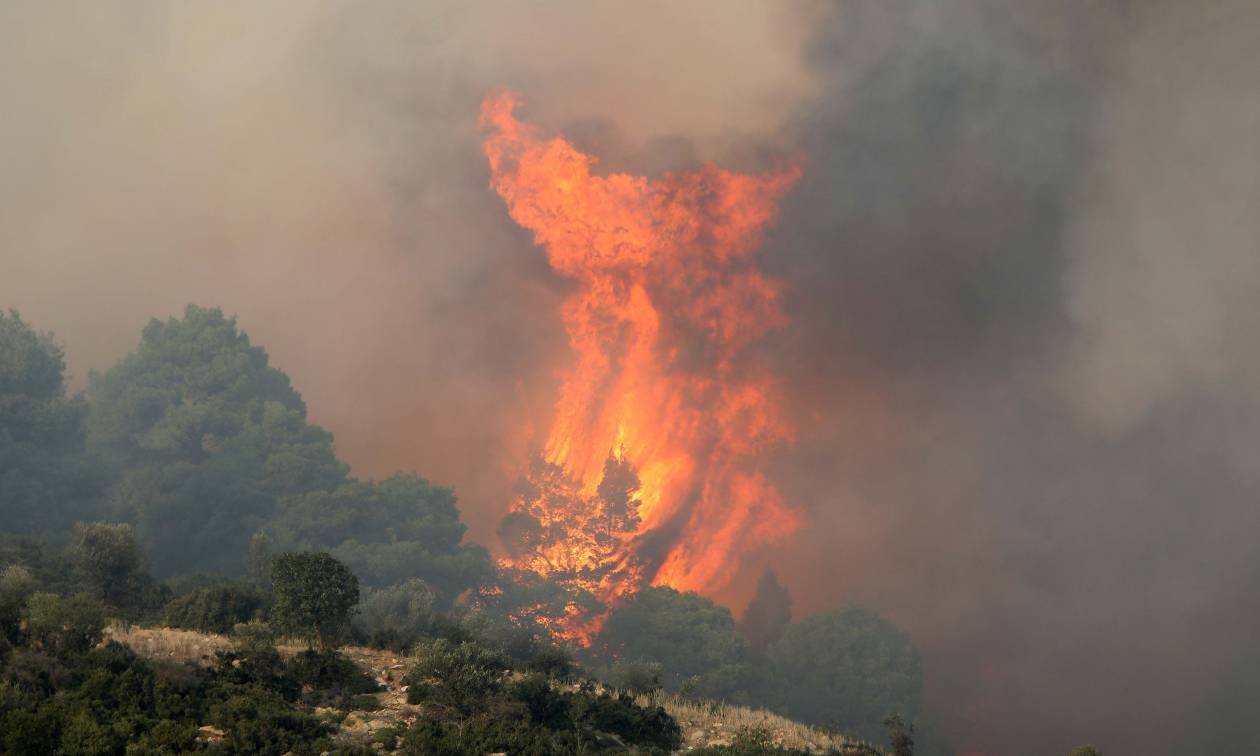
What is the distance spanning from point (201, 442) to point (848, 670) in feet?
222

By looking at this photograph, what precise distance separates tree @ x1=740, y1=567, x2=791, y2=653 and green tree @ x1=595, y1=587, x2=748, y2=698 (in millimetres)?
16791

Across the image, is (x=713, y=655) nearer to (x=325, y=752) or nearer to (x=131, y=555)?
(x=131, y=555)

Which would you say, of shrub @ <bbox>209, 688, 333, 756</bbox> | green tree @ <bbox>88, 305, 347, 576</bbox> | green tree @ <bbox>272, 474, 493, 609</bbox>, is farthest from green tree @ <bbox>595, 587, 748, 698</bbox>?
shrub @ <bbox>209, 688, 333, 756</bbox>

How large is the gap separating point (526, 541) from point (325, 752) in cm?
9356

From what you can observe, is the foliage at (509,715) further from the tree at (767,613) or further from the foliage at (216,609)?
the tree at (767,613)

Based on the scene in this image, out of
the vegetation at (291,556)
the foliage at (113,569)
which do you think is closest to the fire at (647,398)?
the vegetation at (291,556)

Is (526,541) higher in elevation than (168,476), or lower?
higher

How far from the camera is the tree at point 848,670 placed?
11544 cm

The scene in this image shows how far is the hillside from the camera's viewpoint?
40.1m

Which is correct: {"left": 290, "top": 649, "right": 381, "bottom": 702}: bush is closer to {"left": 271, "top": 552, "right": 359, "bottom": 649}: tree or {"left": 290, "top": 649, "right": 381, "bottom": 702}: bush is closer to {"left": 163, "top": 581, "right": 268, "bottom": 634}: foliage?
{"left": 271, "top": 552, "right": 359, "bottom": 649}: tree

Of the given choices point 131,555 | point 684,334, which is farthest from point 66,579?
point 684,334

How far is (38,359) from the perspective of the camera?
113 meters

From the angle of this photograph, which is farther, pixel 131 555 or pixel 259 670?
pixel 131 555

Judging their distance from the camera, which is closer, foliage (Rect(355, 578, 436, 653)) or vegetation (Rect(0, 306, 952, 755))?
vegetation (Rect(0, 306, 952, 755))
